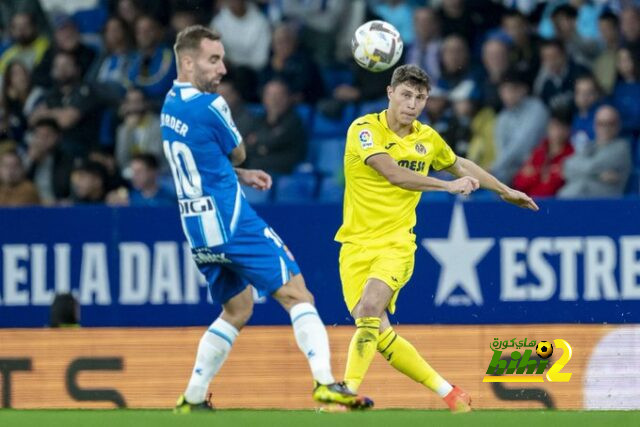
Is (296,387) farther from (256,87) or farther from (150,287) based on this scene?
(256,87)

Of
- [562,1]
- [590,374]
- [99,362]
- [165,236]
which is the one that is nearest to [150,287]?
[165,236]

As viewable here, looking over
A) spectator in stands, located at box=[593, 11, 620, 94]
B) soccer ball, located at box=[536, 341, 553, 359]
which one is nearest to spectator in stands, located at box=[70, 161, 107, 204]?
spectator in stands, located at box=[593, 11, 620, 94]

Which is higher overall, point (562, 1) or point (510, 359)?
point (562, 1)

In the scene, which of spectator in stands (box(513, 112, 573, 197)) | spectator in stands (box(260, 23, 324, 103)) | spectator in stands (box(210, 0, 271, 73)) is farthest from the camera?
spectator in stands (box(210, 0, 271, 73))

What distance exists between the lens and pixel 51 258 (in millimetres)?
11672

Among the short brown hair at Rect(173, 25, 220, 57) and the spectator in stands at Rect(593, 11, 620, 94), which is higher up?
the short brown hair at Rect(173, 25, 220, 57)

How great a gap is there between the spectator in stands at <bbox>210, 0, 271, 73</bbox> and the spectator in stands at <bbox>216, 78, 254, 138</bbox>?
1.26 ft

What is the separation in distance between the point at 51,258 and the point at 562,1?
5141mm

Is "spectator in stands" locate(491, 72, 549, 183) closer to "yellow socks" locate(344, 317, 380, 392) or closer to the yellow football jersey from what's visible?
the yellow football jersey

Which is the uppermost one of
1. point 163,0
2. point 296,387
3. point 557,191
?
point 163,0

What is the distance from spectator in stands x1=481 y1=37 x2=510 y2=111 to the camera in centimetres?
1285

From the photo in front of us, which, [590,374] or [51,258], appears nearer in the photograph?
[590,374]

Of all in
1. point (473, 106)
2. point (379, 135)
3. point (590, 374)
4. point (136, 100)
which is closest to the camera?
point (379, 135)

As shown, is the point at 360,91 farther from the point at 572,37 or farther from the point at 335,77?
the point at 572,37
